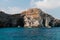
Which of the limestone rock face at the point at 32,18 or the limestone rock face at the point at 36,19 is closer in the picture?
the limestone rock face at the point at 32,18

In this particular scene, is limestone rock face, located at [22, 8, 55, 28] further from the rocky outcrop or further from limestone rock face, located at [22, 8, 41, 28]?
the rocky outcrop

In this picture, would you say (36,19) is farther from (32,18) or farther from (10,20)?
(10,20)

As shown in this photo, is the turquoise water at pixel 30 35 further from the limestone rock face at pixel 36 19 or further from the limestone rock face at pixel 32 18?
the limestone rock face at pixel 36 19

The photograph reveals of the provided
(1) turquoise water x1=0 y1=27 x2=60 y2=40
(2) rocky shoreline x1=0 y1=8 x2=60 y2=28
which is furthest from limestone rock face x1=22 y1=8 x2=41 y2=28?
(1) turquoise water x1=0 y1=27 x2=60 y2=40

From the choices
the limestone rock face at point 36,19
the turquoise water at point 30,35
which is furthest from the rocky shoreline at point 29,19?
the turquoise water at point 30,35

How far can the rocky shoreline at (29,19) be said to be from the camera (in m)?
177

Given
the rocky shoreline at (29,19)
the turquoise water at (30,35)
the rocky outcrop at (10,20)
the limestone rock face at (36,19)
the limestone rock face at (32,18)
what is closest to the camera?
the turquoise water at (30,35)

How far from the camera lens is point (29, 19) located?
180875 mm

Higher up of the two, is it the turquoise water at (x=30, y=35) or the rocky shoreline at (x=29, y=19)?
the rocky shoreline at (x=29, y=19)

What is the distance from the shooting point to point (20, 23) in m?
196

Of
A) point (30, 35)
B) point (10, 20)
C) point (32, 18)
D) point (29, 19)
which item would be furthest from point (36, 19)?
point (30, 35)

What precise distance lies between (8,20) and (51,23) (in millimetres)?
38929

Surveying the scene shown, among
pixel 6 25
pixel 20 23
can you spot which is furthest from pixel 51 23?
pixel 6 25

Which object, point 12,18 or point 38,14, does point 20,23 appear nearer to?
point 12,18
